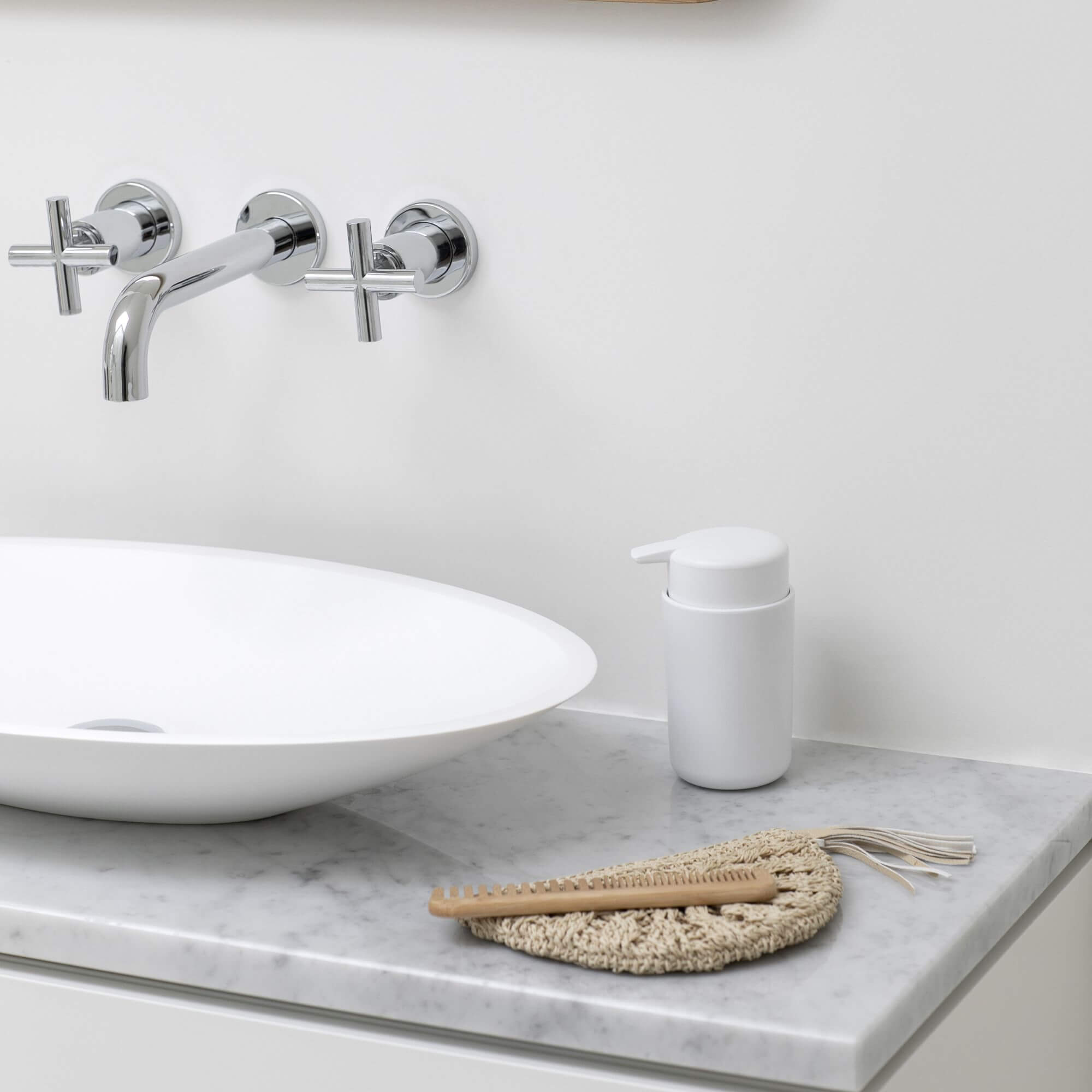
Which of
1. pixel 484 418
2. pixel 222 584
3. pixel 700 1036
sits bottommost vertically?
pixel 700 1036

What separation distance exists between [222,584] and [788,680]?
0.44 m

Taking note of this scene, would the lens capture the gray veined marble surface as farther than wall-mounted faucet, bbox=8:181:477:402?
No

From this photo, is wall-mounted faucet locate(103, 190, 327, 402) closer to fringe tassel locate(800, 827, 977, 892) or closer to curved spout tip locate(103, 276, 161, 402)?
curved spout tip locate(103, 276, 161, 402)

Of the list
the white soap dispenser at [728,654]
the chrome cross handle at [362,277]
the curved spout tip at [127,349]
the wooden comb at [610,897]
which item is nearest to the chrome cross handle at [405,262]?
the chrome cross handle at [362,277]

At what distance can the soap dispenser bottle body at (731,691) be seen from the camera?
967 millimetres

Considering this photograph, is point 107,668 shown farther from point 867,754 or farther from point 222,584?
point 867,754

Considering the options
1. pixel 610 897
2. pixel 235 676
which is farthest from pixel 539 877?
pixel 235 676

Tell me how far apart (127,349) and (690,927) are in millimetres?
510

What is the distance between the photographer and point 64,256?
1103 millimetres

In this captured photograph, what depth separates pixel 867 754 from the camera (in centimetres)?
108

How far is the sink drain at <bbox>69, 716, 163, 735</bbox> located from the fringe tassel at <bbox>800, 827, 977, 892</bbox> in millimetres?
489

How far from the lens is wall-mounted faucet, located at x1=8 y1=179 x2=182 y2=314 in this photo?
1.10 m

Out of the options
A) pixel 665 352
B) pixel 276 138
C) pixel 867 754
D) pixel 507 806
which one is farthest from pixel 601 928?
pixel 276 138

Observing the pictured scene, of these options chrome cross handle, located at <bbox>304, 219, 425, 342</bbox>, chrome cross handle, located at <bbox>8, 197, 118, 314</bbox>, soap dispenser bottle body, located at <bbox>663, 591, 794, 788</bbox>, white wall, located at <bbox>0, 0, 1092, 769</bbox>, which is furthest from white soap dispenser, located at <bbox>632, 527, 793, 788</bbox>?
chrome cross handle, located at <bbox>8, 197, 118, 314</bbox>
